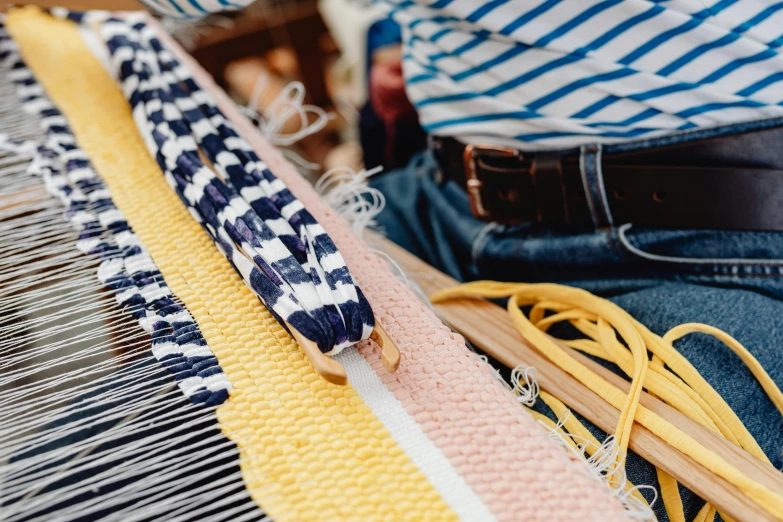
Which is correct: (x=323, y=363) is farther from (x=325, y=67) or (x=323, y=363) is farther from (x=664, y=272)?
(x=325, y=67)

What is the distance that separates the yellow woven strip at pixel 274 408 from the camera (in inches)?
15.4

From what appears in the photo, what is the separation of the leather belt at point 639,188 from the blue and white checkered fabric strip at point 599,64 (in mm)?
28

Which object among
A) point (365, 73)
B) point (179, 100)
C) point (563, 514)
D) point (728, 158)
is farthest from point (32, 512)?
point (365, 73)

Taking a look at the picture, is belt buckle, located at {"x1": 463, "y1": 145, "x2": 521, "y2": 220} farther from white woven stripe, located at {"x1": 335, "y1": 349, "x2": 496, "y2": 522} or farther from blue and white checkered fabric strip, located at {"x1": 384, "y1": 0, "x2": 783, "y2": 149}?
white woven stripe, located at {"x1": 335, "y1": 349, "x2": 496, "y2": 522}

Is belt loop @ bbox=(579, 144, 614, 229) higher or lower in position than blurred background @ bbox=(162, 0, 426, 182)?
lower

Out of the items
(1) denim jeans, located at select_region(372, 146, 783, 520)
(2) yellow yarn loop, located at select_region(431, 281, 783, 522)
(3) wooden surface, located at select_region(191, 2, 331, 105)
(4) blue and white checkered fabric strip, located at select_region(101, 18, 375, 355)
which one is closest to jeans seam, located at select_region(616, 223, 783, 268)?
(1) denim jeans, located at select_region(372, 146, 783, 520)

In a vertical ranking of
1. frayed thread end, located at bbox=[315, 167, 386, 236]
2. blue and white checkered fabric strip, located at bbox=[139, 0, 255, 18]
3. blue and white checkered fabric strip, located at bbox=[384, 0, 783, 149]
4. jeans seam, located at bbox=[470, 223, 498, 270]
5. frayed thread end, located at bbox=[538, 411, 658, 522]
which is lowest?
frayed thread end, located at bbox=[538, 411, 658, 522]

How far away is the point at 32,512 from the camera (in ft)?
1.28

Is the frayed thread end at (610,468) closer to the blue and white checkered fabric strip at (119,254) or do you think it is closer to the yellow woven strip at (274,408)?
the yellow woven strip at (274,408)

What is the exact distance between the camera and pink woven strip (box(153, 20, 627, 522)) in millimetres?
385

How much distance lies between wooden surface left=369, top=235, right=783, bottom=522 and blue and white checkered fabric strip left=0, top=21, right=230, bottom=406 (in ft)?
0.89

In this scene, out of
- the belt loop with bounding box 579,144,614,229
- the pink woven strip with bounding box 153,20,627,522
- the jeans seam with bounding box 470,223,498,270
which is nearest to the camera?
the pink woven strip with bounding box 153,20,627,522

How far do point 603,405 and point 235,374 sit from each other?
1.02 ft

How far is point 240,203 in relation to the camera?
21.7 inches
